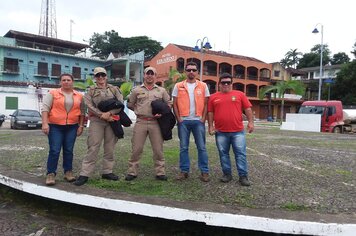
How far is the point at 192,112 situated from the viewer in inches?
203

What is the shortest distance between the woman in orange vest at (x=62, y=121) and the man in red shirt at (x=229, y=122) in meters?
1.99

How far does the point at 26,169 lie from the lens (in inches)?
237

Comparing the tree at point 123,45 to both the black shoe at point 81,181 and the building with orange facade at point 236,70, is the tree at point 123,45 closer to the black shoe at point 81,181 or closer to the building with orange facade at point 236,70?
the building with orange facade at point 236,70

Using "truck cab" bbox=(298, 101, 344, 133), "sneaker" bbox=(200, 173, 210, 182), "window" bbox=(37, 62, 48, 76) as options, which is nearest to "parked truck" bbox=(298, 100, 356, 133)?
"truck cab" bbox=(298, 101, 344, 133)

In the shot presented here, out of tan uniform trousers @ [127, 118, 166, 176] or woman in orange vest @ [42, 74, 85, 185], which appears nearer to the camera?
woman in orange vest @ [42, 74, 85, 185]

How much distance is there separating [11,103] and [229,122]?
97.4ft

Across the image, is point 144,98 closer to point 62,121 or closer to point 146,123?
point 146,123

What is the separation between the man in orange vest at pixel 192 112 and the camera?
5164 mm

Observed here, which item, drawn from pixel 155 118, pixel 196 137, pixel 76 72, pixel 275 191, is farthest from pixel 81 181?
pixel 76 72

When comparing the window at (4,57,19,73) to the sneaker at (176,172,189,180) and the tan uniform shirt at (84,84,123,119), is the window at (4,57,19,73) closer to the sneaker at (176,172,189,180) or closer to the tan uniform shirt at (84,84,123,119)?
the tan uniform shirt at (84,84,123,119)

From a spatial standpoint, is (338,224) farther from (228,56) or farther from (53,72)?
(228,56)

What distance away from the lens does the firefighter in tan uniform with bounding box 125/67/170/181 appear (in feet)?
16.9

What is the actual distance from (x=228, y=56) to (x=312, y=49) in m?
41.3

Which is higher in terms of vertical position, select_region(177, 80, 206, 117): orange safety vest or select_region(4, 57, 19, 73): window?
select_region(4, 57, 19, 73): window
